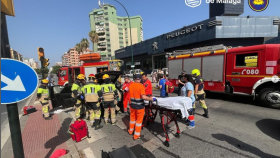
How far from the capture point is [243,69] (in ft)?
21.0

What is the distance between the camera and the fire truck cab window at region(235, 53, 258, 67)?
19.9 feet

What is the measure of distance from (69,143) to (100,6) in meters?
68.4

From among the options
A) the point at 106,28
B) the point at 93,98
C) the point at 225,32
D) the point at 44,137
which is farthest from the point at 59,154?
the point at 106,28

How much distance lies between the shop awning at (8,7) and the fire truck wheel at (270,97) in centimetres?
828

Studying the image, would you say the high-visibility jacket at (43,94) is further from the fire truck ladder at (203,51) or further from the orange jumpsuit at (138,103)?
the fire truck ladder at (203,51)

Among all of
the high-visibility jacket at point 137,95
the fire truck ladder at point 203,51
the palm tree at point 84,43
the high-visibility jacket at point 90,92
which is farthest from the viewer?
the palm tree at point 84,43

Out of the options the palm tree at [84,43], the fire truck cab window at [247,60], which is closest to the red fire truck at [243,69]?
the fire truck cab window at [247,60]

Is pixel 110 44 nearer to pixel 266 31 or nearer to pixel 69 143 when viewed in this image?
pixel 266 31

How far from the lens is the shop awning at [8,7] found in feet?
5.66

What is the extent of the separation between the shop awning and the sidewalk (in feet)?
9.65

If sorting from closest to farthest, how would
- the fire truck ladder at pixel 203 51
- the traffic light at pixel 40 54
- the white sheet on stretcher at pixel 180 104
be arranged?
1. the white sheet on stretcher at pixel 180 104
2. the traffic light at pixel 40 54
3. the fire truck ladder at pixel 203 51

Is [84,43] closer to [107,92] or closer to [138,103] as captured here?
[107,92]

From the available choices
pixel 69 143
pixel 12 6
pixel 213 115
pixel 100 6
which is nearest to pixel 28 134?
pixel 69 143

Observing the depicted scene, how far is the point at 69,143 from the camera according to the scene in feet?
12.2
